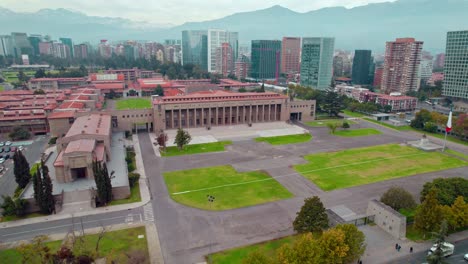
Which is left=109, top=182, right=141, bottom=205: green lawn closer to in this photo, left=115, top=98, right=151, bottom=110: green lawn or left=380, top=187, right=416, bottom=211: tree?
left=380, top=187, right=416, bottom=211: tree

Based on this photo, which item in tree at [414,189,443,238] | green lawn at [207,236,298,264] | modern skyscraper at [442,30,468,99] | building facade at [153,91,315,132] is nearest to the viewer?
green lawn at [207,236,298,264]

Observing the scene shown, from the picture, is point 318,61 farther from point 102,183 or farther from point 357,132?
point 102,183

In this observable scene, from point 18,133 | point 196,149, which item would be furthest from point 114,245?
point 18,133

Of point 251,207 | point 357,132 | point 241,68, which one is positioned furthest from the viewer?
point 241,68

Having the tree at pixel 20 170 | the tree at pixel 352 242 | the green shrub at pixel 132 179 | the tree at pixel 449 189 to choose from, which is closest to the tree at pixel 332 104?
the tree at pixel 449 189

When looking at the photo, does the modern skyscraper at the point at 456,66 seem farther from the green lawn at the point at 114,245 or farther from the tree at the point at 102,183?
the green lawn at the point at 114,245

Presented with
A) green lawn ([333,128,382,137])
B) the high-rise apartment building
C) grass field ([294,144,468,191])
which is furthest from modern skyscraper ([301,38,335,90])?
grass field ([294,144,468,191])
